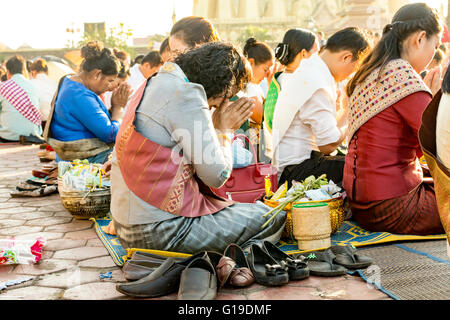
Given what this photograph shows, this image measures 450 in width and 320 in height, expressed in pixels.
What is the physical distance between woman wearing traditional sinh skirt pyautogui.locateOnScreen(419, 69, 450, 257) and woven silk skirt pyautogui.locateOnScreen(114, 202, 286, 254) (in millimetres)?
1087

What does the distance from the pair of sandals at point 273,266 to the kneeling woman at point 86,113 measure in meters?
2.39

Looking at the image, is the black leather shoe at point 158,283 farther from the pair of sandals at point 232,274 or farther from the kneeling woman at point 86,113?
the kneeling woman at point 86,113

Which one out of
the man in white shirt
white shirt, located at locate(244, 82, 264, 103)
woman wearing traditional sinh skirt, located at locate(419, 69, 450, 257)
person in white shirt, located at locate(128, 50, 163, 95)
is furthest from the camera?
person in white shirt, located at locate(128, 50, 163, 95)

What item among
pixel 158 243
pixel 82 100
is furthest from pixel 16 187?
pixel 158 243

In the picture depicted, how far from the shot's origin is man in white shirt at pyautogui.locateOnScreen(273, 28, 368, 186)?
12.3 feet

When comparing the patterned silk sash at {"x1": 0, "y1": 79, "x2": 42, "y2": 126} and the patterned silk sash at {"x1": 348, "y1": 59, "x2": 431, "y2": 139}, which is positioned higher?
the patterned silk sash at {"x1": 348, "y1": 59, "x2": 431, "y2": 139}

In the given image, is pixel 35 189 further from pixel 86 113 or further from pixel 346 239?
pixel 346 239

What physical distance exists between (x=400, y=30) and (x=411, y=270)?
146 centimetres

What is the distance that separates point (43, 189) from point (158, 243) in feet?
8.88

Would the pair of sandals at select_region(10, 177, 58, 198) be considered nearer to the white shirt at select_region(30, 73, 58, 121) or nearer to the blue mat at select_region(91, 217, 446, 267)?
the blue mat at select_region(91, 217, 446, 267)

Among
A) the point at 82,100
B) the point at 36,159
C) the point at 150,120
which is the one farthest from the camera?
the point at 36,159

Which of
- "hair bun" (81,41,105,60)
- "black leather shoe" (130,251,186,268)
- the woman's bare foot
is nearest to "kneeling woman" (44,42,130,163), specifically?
"hair bun" (81,41,105,60)

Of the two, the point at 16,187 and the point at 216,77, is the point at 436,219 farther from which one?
the point at 16,187
